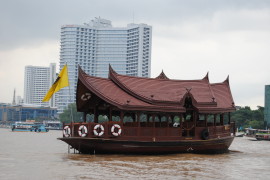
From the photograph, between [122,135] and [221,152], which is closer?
[122,135]

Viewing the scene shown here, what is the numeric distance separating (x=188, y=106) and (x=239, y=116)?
208 ft

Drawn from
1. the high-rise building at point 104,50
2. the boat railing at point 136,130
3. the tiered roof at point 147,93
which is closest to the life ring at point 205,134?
the boat railing at point 136,130

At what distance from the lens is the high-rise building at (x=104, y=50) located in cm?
14588

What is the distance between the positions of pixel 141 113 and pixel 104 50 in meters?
129

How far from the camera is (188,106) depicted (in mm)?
23062

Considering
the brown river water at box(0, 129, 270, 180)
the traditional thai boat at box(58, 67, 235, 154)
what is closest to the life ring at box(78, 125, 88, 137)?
the traditional thai boat at box(58, 67, 235, 154)

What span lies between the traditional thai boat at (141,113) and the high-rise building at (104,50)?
121778mm

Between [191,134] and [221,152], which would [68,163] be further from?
[221,152]

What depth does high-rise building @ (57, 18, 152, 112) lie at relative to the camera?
146 m

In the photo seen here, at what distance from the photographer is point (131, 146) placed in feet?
65.8

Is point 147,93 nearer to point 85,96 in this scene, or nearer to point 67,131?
point 85,96

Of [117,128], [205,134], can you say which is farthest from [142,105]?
[205,134]

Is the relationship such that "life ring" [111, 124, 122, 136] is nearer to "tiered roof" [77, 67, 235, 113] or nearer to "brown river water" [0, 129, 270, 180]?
"tiered roof" [77, 67, 235, 113]

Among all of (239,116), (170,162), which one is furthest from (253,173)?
(239,116)
